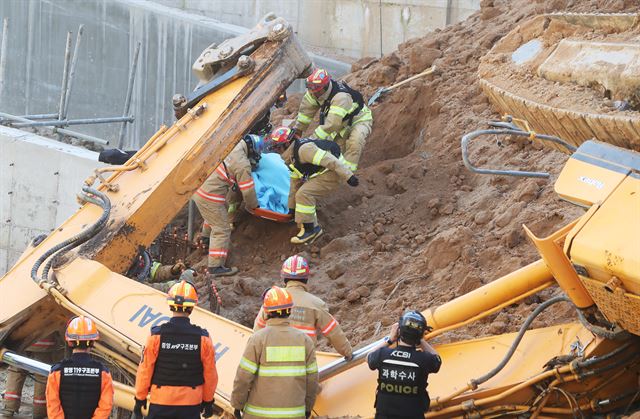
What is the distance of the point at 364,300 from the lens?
32.6ft

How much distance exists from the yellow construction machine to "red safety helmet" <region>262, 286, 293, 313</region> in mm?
691

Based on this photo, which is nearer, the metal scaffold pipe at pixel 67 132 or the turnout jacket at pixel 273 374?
the turnout jacket at pixel 273 374

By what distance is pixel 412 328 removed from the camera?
6648mm

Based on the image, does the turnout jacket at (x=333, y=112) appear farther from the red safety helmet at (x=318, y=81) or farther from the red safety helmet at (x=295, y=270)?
the red safety helmet at (x=295, y=270)

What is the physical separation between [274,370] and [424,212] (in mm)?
4686

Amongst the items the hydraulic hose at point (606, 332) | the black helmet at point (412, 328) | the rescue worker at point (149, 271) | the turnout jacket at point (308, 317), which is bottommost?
the rescue worker at point (149, 271)

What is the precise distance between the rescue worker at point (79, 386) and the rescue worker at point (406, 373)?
176 centimetres

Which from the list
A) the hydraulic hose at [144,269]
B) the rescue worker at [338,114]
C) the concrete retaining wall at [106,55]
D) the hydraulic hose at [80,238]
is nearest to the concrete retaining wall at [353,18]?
the concrete retaining wall at [106,55]

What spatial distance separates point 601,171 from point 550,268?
647 millimetres

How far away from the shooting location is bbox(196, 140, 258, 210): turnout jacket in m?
11.0

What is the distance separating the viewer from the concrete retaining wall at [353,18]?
1753cm

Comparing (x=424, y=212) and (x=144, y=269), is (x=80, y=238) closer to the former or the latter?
(x=144, y=269)

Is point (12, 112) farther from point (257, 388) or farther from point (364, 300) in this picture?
point (257, 388)

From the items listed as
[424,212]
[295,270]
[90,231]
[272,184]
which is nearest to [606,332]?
[295,270]
